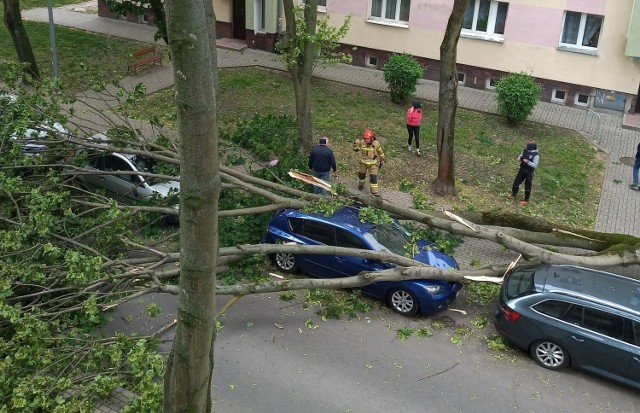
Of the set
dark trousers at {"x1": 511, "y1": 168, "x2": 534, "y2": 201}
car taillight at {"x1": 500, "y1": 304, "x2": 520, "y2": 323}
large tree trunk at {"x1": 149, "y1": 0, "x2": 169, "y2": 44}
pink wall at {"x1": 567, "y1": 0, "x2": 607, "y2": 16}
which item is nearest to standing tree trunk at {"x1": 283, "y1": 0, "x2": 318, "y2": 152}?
large tree trunk at {"x1": 149, "y1": 0, "x2": 169, "y2": 44}

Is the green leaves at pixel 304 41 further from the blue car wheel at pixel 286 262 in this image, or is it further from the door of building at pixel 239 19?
the door of building at pixel 239 19

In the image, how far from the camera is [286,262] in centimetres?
1177

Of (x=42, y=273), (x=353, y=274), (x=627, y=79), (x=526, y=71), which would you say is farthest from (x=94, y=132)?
(x=627, y=79)

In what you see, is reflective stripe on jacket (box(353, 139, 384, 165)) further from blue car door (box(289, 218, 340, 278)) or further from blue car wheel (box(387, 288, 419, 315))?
blue car wheel (box(387, 288, 419, 315))

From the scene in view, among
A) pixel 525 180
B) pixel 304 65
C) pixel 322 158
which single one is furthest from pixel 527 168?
pixel 304 65

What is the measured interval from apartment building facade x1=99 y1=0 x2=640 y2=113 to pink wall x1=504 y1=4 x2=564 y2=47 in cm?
3

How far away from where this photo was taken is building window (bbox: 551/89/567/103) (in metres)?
20.3

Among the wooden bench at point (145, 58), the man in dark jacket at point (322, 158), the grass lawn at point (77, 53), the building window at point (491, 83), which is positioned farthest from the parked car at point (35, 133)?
the building window at point (491, 83)

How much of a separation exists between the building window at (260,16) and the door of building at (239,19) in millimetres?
712

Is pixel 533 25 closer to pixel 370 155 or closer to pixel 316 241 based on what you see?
pixel 370 155

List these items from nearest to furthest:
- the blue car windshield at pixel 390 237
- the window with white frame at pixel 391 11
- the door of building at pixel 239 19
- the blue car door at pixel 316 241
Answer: the blue car windshield at pixel 390 237 < the blue car door at pixel 316 241 < the window with white frame at pixel 391 11 < the door of building at pixel 239 19

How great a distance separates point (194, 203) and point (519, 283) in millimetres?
7144

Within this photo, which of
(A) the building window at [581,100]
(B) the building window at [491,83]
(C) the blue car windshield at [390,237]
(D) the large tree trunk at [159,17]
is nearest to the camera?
(C) the blue car windshield at [390,237]

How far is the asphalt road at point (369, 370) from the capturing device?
9.02 m
